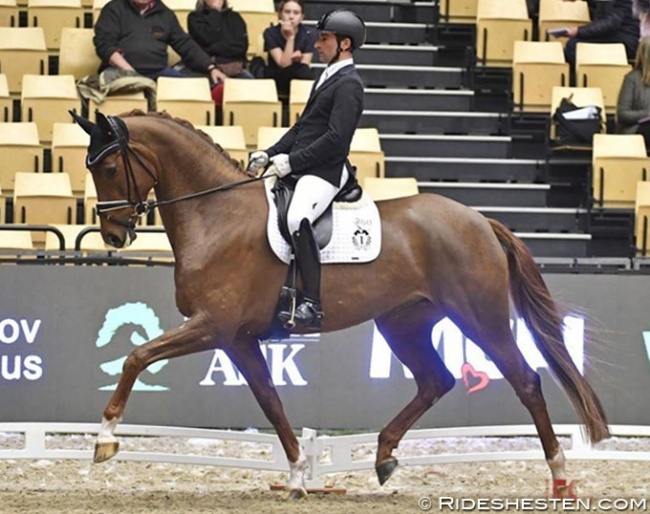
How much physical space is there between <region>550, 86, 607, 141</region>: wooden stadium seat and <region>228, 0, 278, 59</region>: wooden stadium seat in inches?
121

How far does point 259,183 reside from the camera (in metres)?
9.16

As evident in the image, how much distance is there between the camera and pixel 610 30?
15773mm

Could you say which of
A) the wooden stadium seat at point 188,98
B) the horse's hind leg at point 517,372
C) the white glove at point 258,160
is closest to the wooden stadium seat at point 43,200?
the wooden stadium seat at point 188,98

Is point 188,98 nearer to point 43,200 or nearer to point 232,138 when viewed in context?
point 232,138

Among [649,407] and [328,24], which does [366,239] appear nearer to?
[328,24]

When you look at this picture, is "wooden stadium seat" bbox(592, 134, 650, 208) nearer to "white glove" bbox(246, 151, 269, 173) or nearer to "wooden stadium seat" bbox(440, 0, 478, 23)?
"wooden stadium seat" bbox(440, 0, 478, 23)

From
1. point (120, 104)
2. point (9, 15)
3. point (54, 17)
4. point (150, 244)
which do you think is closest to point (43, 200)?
point (150, 244)

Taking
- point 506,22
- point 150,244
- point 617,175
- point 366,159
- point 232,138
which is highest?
point 506,22

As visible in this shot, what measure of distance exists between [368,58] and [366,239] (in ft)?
23.2

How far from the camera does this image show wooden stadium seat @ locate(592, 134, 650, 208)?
1402cm

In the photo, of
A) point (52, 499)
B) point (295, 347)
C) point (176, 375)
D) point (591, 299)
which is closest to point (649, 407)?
point (591, 299)

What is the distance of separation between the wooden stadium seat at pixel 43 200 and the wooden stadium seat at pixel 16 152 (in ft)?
1.65

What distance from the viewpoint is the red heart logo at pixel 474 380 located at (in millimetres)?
11836

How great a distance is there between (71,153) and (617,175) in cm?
501
